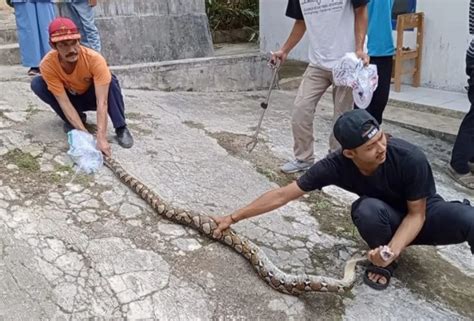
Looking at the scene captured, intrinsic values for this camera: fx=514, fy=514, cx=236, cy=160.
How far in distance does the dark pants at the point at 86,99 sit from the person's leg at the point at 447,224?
8.83 feet

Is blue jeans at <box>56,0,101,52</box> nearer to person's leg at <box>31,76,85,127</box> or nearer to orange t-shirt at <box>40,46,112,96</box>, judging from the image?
person's leg at <box>31,76,85,127</box>

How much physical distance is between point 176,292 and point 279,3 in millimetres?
7743

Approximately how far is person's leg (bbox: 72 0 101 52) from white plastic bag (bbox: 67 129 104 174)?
7.62ft

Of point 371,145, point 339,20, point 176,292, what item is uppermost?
point 339,20

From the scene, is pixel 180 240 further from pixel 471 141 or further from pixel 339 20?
pixel 471 141

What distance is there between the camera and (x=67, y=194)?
3631 millimetres

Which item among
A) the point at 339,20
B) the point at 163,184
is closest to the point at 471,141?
the point at 339,20

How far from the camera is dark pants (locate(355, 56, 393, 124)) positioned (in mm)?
4531

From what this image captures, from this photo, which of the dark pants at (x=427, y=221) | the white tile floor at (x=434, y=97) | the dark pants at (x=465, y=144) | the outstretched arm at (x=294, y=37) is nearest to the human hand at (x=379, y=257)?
the dark pants at (x=427, y=221)

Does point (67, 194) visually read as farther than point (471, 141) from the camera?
No

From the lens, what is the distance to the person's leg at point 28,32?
5914mm

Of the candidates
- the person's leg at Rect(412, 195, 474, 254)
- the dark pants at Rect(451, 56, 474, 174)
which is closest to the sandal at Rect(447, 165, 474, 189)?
the dark pants at Rect(451, 56, 474, 174)

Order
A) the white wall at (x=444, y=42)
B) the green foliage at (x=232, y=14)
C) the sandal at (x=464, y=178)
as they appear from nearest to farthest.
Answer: the sandal at (x=464, y=178), the white wall at (x=444, y=42), the green foliage at (x=232, y=14)

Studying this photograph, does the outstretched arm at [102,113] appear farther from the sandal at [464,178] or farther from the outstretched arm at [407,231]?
the sandal at [464,178]
